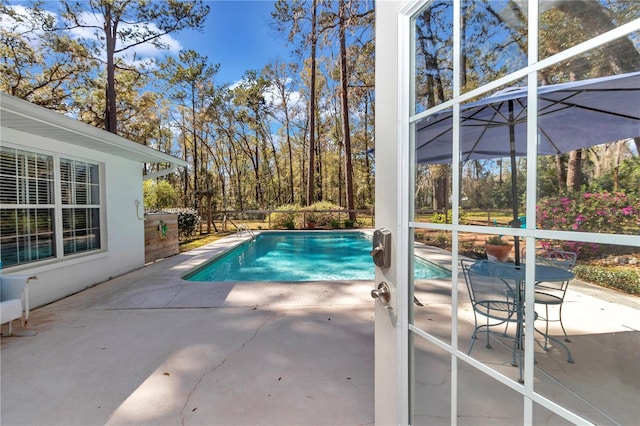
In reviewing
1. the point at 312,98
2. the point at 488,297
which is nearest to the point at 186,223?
the point at 312,98

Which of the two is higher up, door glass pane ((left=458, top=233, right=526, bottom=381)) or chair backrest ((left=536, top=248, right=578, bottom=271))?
chair backrest ((left=536, top=248, right=578, bottom=271))

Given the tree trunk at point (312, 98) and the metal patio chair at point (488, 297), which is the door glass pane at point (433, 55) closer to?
the metal patio chair at point (488, 297)

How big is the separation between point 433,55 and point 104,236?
5739 millimetres

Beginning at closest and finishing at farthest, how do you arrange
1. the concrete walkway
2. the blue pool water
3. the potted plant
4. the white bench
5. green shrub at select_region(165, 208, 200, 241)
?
1. the potted plant
2. the concrete walkway
3. the white bench
4. the blue pool water
5. green shrub at select_region(165, 208, 200, 241)

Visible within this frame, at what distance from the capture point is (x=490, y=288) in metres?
0.90

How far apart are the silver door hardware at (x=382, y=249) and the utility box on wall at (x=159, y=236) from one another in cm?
634

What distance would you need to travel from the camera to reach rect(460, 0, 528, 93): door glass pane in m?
0.76

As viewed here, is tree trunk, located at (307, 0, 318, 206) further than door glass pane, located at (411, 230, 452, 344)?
Yes

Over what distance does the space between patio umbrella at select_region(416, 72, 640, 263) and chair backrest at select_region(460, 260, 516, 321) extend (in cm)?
12

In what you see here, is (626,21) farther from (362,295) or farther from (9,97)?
(9,97)

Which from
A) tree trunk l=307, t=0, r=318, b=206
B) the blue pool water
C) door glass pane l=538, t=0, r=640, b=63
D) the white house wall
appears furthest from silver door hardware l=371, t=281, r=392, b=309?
tree trunk l=307, t=0, r=318, b=206

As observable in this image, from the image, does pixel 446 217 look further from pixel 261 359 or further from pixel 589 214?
pixel 261 359

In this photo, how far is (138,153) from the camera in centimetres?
502

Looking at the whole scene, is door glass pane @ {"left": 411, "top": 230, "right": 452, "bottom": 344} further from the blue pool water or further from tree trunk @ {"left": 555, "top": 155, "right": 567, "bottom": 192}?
the blue pool water
